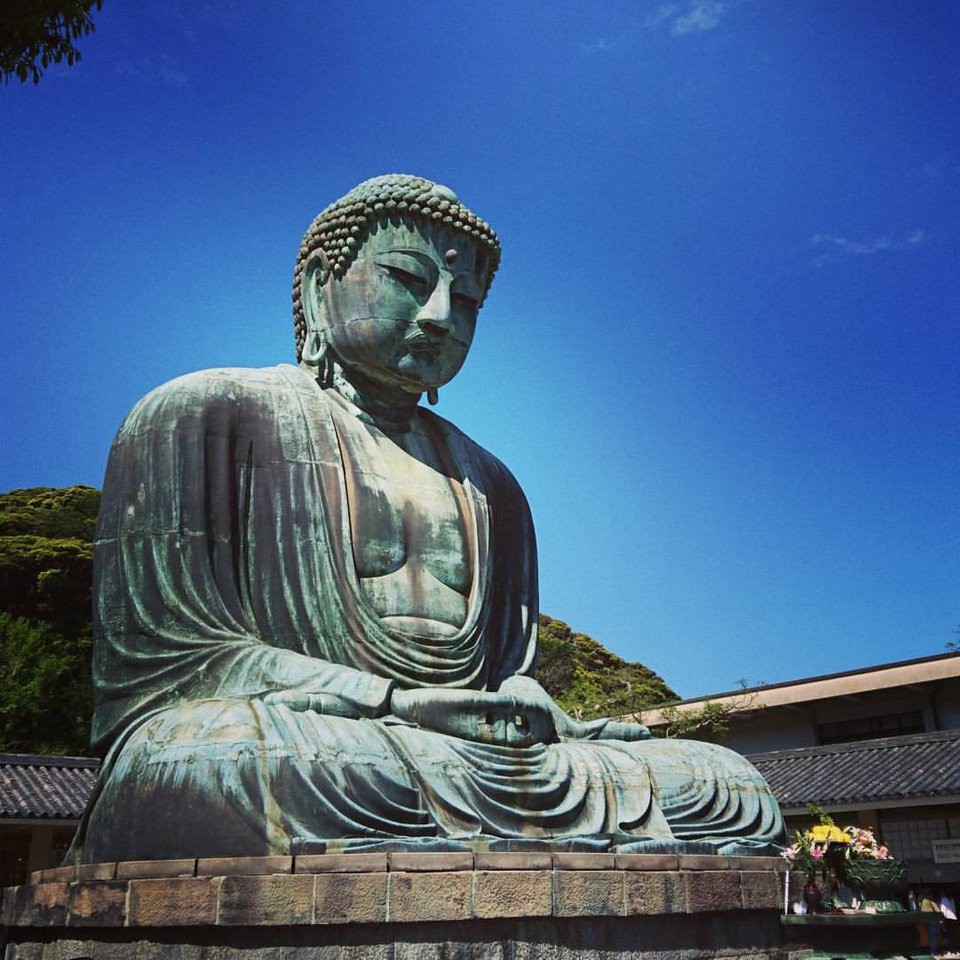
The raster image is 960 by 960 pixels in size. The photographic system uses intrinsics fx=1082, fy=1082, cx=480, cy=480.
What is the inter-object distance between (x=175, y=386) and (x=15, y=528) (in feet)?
79.5

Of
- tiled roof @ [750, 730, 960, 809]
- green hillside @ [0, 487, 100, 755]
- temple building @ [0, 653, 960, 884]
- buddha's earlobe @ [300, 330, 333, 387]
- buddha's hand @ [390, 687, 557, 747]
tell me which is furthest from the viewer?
green hillside @ [0, 487, 100, 755]

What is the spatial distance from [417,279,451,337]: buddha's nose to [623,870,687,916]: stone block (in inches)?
133

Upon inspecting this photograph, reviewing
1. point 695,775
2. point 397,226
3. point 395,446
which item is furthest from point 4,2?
point 695,775

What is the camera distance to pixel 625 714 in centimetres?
2741

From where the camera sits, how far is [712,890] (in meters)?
4.91

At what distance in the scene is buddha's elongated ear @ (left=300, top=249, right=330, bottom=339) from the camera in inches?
271

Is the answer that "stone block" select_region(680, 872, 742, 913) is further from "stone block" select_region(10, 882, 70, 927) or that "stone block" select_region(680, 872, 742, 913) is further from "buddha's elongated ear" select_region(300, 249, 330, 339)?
"buddha's elongated ear" select_region(300, 249, 330, 339)

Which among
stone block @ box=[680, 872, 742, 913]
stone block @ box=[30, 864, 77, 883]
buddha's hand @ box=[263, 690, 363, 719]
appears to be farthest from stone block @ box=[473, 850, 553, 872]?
stone block @ box=[30, 864, 77, 883]

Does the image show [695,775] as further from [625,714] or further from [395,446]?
[625,714]

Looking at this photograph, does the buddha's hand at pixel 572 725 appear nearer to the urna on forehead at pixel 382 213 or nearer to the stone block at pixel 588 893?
the stone block at pixel 588 893

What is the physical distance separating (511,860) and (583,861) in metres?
0.37

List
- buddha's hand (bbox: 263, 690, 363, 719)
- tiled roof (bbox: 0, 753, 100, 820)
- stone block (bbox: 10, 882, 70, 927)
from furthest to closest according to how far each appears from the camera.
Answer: tiled roof (bbox: 0, 753, 100, 820)
buddha's hand (bbox: 263, 690, 363, 719)
stone block (bbox: 10, 882, 70, 927)

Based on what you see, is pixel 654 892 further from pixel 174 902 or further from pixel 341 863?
pixel 174 902

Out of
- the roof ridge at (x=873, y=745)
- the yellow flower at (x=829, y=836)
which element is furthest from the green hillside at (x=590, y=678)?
the yellow flower at (x=829, y=836)
